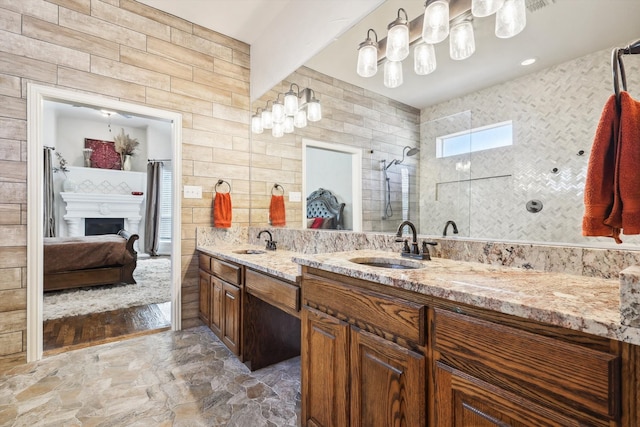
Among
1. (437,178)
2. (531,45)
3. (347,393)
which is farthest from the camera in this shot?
(437,178)

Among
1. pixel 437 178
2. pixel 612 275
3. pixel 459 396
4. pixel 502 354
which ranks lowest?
pixel 459 396

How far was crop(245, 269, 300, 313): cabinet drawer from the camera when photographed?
1542 millimetres

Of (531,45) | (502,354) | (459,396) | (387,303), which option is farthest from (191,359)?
(531,45)

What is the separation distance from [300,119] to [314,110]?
206mm

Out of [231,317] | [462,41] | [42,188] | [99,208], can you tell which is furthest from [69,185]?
[462,41]

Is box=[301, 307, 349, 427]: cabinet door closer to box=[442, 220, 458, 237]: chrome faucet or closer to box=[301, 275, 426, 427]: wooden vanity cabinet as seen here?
box=[301, 275, 426, 427]: wooden vanity cabinet

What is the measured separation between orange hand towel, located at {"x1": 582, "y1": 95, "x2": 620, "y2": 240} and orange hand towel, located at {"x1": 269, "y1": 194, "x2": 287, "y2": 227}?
95.6 inches

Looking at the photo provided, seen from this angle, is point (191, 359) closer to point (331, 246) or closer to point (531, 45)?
point (331, 246)

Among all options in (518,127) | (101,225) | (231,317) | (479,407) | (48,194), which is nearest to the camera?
(479,407)

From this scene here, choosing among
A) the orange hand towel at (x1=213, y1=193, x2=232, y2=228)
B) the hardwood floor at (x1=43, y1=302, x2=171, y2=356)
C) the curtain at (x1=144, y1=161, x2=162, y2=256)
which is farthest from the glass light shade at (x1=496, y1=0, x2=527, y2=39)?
the curtain at (x1=144, y1=161, x2=162, y2=256)

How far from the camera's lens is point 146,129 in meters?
7.27

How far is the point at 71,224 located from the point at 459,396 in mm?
7980

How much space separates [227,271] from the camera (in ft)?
7.49

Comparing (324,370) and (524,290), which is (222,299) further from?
(524,290)
